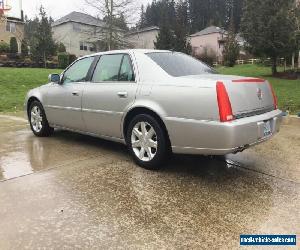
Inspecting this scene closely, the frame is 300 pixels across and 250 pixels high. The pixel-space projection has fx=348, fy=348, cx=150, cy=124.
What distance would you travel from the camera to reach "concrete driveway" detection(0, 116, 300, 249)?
9.33ft

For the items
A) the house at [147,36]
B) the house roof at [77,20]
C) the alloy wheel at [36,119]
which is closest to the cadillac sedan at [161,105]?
the alloy wheel at [36,119]

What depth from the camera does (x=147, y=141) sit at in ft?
14.5

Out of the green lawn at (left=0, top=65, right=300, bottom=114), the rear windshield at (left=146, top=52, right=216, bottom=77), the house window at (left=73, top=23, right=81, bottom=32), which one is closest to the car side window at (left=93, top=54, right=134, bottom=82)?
the rear windshield at (left=146, top=52, right=216, bottom=77)

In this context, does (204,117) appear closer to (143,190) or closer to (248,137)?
(248,137)

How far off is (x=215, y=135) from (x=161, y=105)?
793 millimetres

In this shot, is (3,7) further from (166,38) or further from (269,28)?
(166,38)

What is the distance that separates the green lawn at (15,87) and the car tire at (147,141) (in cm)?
733

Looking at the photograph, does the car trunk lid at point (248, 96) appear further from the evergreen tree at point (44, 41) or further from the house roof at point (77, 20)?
the house roof at point (77, 20)

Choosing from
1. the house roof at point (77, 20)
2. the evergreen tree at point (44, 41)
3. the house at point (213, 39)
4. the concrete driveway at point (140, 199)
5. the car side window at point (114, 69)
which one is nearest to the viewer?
the concrete driveway at point (140, 199)

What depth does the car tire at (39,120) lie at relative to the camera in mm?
6383

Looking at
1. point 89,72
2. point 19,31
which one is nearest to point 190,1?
point 19,31

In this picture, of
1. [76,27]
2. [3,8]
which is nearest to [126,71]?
[3,8]

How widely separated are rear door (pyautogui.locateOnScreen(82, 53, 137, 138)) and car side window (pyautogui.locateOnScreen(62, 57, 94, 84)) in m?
0.24

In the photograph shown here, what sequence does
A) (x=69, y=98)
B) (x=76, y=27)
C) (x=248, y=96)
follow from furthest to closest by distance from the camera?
(x=76, y=27) → (x=69, y=98) → (x=248, y=96)
